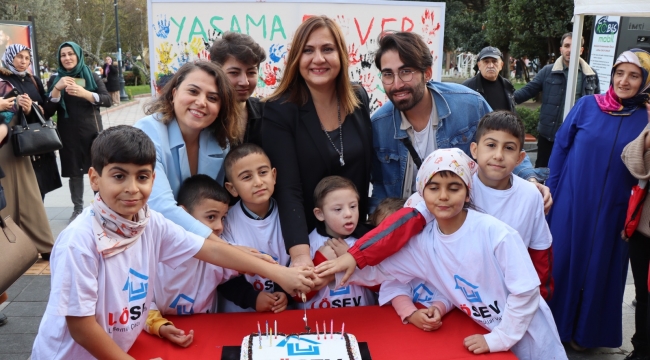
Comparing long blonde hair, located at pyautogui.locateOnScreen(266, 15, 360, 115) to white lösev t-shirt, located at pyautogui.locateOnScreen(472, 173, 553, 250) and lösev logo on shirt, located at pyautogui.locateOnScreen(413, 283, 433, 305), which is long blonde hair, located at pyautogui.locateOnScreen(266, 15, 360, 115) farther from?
lösev logo on shirt, located at pyautogui.locateOnScreen(413, 283, 433, 305)

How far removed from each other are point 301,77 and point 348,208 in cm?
76

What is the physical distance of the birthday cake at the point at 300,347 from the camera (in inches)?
83.7

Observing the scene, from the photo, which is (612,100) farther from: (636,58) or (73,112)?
(73,112)

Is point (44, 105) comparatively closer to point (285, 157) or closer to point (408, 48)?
point (285, 157)

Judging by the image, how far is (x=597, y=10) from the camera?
12.8ft

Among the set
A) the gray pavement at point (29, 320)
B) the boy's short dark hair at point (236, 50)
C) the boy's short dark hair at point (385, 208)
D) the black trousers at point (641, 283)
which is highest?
the boy's short dark hair at point (236, 50)

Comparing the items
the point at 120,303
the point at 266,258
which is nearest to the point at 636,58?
the point at 266,258

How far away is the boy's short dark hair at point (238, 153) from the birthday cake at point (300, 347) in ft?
2.88

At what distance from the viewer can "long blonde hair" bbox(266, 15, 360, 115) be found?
9.01 feet

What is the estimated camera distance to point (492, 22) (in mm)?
14984

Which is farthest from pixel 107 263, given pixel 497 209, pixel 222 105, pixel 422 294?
pixel 497 209

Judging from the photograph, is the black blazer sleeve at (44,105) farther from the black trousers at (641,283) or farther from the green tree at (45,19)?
the green tree at (45,19)

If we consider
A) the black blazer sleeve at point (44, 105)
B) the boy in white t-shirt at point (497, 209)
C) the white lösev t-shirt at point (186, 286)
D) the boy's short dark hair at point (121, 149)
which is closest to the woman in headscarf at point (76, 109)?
the black blazer sleeve at point (44, 105)

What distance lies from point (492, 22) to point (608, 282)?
12888mm
